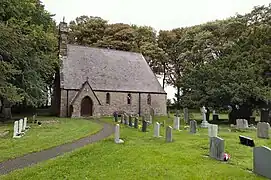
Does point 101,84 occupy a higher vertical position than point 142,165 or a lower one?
higher

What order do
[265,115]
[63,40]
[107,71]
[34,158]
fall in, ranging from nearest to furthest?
[34,158] → [265,115] → [63,40] → [107,71]

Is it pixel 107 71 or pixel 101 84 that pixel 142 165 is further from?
pixel 107 71

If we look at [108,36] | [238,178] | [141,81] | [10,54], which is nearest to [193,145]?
[238,178]

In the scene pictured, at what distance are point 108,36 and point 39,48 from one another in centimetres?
2660

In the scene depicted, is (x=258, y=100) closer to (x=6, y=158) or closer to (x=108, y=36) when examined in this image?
(x=6, y=158)

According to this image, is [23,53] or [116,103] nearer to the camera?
[23,53]

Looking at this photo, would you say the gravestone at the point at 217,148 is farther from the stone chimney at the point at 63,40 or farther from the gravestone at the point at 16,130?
the stone chimney at the point at 63,40

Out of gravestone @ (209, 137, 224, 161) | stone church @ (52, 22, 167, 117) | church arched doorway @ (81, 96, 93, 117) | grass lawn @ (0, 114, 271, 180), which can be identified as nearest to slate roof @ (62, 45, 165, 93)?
stone church @ (52, 22, 167, 117)

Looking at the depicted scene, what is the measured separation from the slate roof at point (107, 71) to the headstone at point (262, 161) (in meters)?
30.1

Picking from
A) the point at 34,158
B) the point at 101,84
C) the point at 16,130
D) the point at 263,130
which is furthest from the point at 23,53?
the point at 263,130

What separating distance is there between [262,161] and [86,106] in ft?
99.2

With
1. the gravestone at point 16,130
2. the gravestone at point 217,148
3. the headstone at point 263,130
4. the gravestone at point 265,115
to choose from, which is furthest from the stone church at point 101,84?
the gravestone at point 217,148

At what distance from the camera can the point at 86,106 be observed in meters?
37.0

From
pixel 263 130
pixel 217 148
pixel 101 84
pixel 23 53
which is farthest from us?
pixel 101 84
